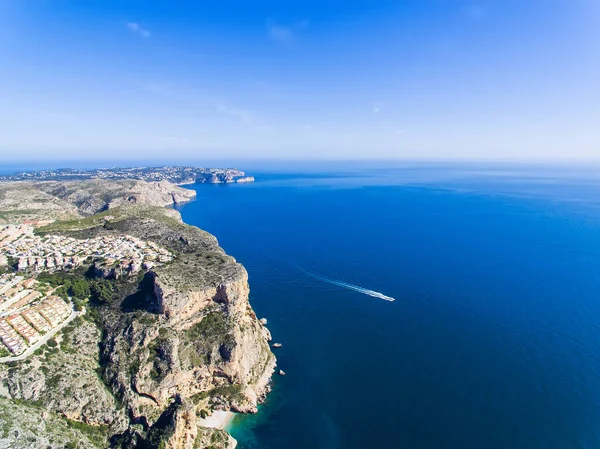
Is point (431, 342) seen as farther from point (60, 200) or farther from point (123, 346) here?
point (60, 200)

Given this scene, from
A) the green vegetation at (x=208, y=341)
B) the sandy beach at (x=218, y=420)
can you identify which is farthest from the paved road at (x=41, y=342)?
the sandy beach at (x=218, y=420)

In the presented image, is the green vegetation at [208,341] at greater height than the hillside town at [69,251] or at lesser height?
lesser

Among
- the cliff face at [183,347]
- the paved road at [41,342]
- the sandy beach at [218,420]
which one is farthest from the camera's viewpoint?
the sandy beach at [218,420]

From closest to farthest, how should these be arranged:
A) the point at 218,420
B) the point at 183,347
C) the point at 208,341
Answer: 1. the point at 218,420
2. the point at 183,347
3. the point at 208,341

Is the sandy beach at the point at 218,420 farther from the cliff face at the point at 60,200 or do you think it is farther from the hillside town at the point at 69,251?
the cliff face at the point at 60,200

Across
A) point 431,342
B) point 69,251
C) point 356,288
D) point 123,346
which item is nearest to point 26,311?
point 123,346

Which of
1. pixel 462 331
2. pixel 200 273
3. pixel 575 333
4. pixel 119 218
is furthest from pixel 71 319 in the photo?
pixel 575 333
